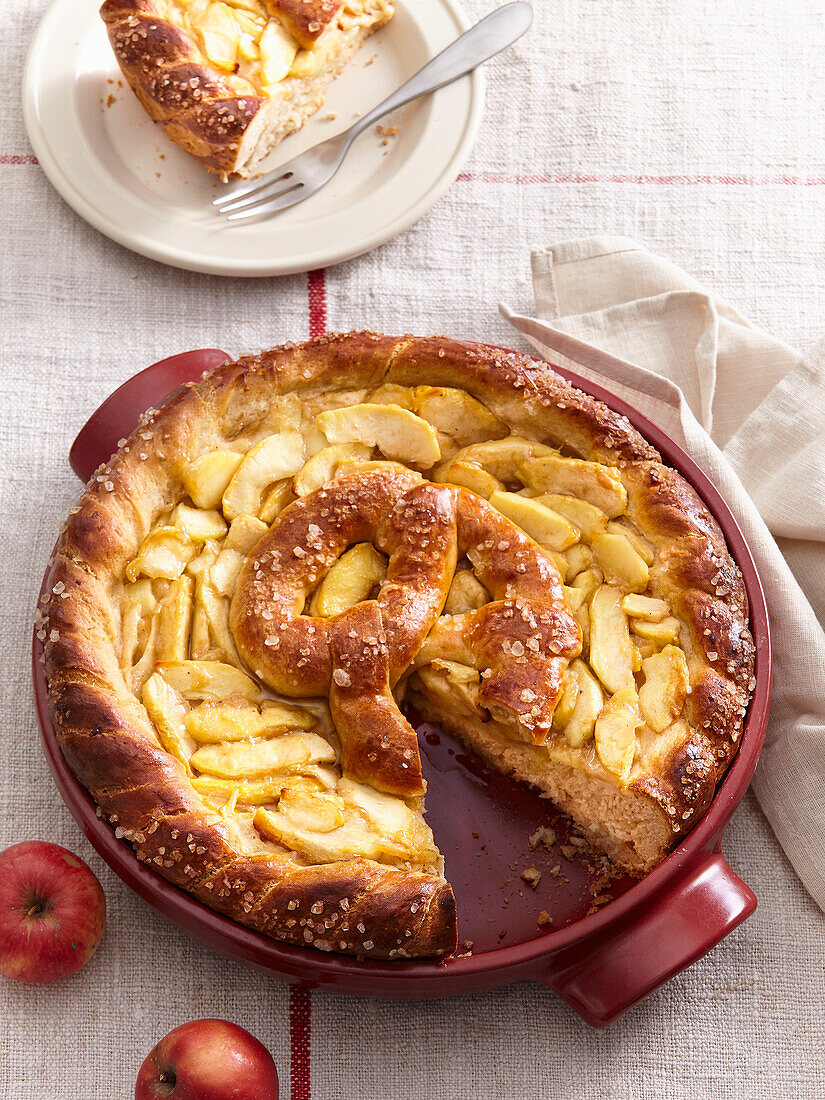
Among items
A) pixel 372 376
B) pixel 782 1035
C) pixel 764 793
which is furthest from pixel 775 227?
pixel 782 1035

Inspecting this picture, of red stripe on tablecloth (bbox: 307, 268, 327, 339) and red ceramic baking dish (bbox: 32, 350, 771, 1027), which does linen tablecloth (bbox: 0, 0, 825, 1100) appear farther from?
red ceramic baking dish (bbox: 32, 350, 771, 1027)

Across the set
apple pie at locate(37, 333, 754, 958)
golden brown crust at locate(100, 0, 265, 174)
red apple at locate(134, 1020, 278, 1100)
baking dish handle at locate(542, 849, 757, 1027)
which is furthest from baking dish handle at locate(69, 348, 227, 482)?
baking dish handle at locate(542, 849, 757, 1027)

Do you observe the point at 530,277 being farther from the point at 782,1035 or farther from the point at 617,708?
the point at 782,1035

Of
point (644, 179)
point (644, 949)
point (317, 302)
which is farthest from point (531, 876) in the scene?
point (644, 179)

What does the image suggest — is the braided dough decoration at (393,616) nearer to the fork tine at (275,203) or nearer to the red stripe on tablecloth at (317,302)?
the red stripe on tablecloth at (317,302)

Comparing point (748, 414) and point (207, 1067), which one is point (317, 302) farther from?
point (207, 1067)

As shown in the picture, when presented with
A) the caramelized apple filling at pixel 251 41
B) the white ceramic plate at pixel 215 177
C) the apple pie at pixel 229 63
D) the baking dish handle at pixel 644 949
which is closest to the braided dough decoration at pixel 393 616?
the baking dish handle at pixel 644 949
